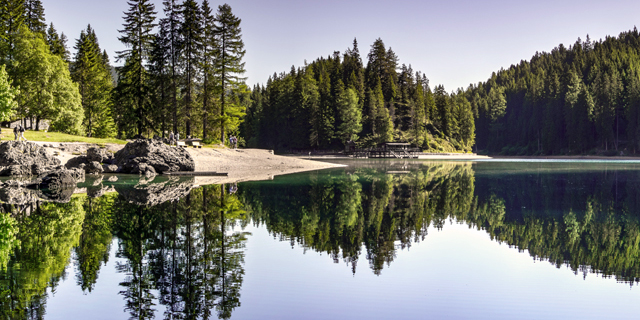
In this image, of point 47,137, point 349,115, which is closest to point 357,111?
point 349,115

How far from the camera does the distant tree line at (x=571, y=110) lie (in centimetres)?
10656

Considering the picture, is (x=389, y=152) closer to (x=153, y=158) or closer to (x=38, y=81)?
(x=38, y=81)

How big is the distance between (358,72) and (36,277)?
112046mm

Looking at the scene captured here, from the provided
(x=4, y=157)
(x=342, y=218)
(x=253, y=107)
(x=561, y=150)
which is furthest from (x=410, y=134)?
(x=342, y=218)

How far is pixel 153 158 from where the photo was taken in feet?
116

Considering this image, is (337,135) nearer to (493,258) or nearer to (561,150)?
(561,150)

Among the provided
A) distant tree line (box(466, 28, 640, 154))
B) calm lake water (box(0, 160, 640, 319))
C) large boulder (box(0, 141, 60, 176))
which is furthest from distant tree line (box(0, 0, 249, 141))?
distant tree line (box(466, 28, 640, 154))

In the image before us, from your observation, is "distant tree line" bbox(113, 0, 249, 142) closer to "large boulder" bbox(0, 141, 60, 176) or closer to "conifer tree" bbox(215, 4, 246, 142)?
"conifer tree" bbox(215, 4, 246, 142)

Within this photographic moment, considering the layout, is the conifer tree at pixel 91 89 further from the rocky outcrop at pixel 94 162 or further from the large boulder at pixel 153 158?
the large boulder at pixel 153 158

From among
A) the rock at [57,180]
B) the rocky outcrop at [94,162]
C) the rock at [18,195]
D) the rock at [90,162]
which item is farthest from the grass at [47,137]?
the rock at [18,195]

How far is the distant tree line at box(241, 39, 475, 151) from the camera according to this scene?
346 feet

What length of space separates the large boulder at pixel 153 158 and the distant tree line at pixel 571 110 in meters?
100.0

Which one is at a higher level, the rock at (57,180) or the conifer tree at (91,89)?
the conifer tree at (91,89)

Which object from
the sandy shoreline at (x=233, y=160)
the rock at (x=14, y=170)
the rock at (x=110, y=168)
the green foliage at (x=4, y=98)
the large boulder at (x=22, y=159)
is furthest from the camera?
the green foliage at (x=4, y=98)
